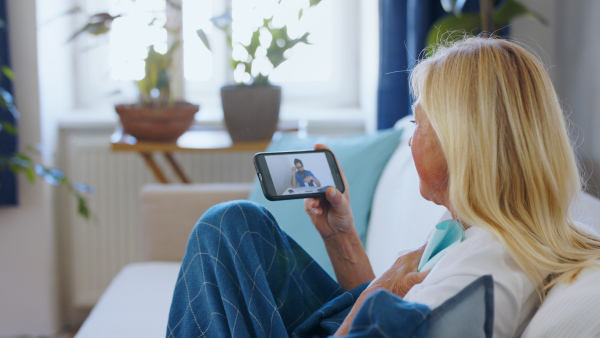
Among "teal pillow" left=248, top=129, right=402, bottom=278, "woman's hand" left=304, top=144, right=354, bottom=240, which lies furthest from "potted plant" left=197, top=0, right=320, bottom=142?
"woman's hand" left=304, top=144, right=354, bottom=240

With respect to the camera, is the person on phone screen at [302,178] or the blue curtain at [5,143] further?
the blue curtain at [5,143]

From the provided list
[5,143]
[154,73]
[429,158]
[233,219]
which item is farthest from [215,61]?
[429,158]

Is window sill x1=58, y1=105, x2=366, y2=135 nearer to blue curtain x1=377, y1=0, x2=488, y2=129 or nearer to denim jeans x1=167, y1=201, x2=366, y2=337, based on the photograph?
blue curtain x1=377, y1=0, x2=488, y2=129

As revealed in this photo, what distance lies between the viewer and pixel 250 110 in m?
1.91

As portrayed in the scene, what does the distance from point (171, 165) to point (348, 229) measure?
1215 millimetres

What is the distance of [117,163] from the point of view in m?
A: 2.33

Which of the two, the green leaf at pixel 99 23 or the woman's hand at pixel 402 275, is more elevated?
the green leaf at pixel 99 23

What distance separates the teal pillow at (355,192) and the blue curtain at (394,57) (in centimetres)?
31

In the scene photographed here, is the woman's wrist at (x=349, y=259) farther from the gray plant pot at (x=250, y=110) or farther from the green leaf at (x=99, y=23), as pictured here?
the green leaf at (x=99, y=23)

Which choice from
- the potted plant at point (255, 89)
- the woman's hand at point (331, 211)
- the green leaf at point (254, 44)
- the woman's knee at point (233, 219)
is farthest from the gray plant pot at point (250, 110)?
the woman's knee at point (233, 219)

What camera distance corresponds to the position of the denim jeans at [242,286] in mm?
902

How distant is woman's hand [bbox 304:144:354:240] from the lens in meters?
1.05

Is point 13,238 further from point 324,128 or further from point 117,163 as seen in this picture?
point 324,128

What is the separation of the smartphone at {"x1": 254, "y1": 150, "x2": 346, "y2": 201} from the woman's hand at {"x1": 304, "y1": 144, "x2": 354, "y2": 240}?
21 mm
